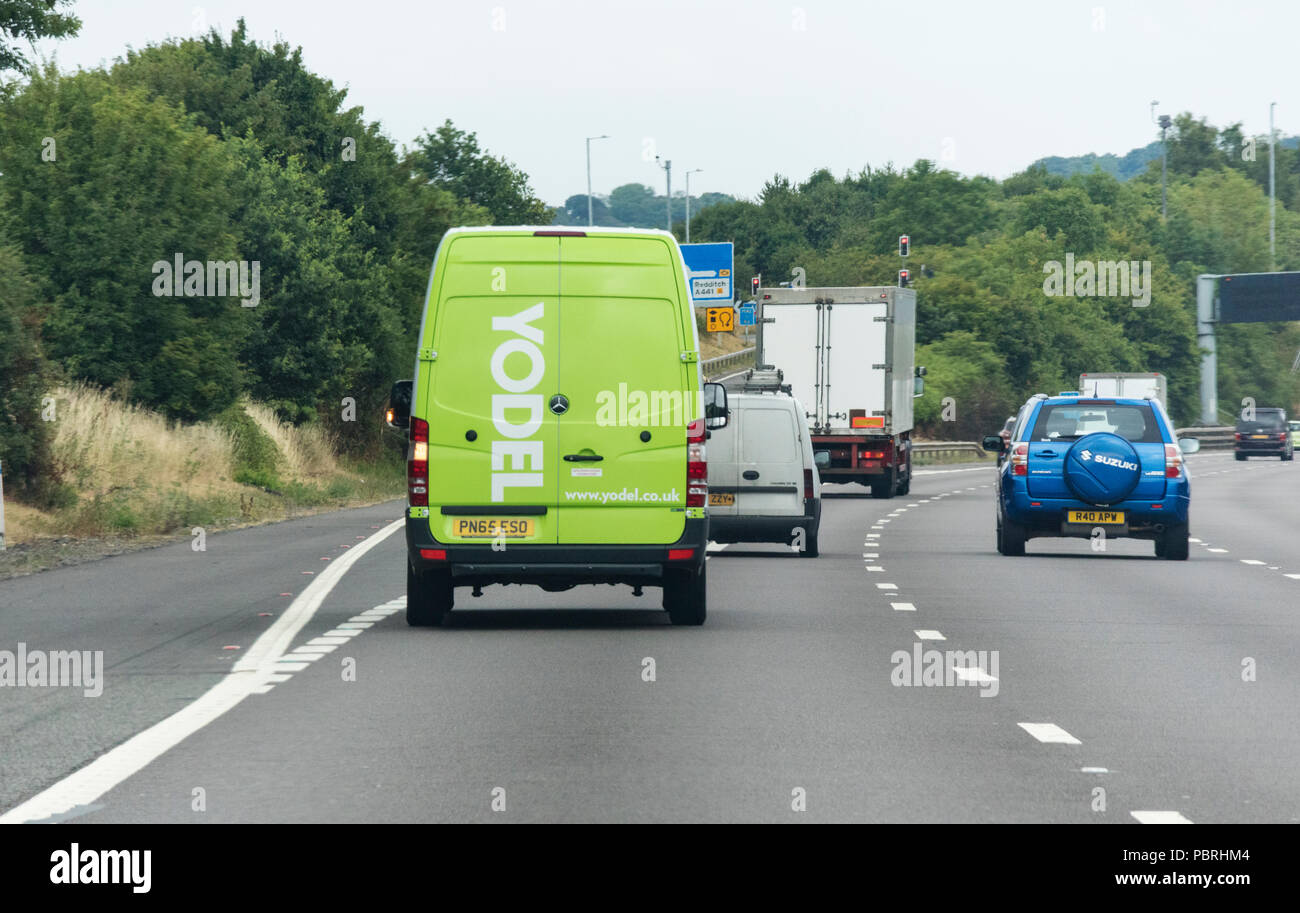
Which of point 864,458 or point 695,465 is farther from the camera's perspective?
point 864,458

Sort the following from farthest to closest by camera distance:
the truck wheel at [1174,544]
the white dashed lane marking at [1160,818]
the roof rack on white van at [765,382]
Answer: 1. the roof rack on white van at [765,382]
2. the truck wheel at [1174,544]
3. the white dashed lane marking at [1160,818]

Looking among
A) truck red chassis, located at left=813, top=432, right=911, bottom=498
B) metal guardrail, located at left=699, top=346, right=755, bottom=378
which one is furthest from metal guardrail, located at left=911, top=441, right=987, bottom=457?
truck red chassis, located at left=813, top=432, right=911, bottom=498

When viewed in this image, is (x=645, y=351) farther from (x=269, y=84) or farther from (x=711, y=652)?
(x=269, y=84)

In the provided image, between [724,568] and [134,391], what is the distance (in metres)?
15.7

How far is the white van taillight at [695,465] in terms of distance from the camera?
1364 centimetres

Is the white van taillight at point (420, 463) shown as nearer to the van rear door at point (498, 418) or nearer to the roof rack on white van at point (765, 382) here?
the van rear door at point (498, 418)

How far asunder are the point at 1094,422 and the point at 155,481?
48.5 ft

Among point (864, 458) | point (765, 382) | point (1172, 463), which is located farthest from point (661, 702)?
point (864, 458)

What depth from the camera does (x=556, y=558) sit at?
44.7 feet

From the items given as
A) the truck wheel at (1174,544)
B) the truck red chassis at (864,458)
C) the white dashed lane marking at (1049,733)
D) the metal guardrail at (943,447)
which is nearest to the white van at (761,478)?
the truck wheel at (1174,544)

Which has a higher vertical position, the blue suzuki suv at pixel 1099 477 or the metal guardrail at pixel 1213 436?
the blue suzuki suv at pixel 1099 477

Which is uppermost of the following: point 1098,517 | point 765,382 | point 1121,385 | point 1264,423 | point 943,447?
point 1121,385

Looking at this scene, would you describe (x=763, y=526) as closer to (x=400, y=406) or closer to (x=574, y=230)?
(x=400, y=406)
